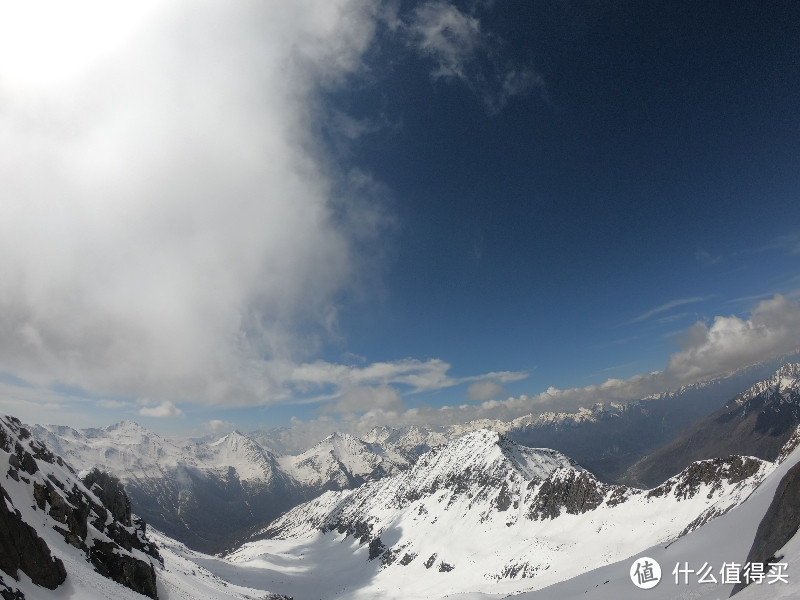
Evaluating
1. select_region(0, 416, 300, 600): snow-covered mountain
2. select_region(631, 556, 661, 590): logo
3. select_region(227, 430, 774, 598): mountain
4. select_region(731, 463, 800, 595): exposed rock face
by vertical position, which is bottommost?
select_region(227, 430, 774, 598): mountain

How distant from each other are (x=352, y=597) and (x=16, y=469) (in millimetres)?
161236

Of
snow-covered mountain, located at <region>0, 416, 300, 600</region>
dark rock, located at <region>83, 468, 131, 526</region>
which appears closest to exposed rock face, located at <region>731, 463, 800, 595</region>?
snow-covered mountain, located at <region>0, 416, 300, 600</region>

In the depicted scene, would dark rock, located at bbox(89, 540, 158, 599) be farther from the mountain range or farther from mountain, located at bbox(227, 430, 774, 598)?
mountain, located at bbox(227, 430, 774, 598)

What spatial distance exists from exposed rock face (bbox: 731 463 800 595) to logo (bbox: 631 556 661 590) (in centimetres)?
855

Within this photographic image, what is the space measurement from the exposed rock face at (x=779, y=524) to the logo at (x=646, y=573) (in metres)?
8.55

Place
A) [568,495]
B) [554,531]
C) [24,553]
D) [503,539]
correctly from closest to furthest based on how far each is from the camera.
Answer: [24,553]
[554,531]
[568,495]
[503,539]

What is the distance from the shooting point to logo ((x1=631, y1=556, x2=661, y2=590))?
27.8 m

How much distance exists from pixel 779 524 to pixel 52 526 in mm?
69646

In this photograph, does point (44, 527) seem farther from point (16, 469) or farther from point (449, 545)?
point (449, 545)

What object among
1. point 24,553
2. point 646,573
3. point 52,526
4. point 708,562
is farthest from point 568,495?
point 24,553

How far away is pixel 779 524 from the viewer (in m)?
20.0

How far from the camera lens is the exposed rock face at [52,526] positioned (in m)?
33.3

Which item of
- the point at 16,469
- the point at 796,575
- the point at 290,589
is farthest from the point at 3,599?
the point at 290,589

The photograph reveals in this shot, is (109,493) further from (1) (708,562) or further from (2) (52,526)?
(1) (708,562)
